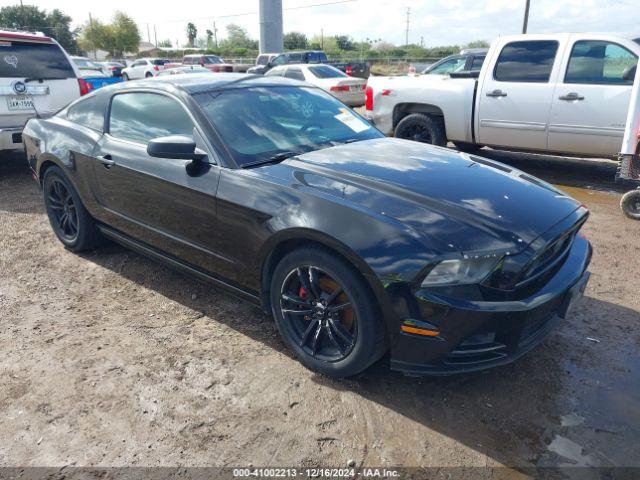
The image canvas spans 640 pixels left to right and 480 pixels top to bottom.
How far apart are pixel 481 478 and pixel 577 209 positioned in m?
1.67

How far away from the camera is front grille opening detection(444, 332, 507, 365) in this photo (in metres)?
2.42

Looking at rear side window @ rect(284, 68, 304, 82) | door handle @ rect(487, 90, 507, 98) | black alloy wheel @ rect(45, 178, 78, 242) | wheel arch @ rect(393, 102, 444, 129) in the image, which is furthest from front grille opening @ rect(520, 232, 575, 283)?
rear side window @ rect(284, 68, 304, 82)

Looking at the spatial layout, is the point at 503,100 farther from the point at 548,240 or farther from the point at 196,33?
the point at 196,33

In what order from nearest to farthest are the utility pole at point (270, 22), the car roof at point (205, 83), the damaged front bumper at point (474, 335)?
the damaged front bumper at point (474, 335), the car roof at point (205, 83), the utility pole at point (270, 22)

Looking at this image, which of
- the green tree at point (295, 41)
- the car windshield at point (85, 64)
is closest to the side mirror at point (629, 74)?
the car windshield at point (85, 64)

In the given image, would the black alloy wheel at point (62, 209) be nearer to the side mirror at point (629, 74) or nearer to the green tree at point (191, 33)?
the side mirror at point (629, 74)

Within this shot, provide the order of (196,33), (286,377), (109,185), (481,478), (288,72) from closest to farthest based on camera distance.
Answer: (481,478) → (286,377) → (109,185) → (288,72) → (196,33)

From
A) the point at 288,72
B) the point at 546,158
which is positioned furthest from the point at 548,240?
the point at 288,72

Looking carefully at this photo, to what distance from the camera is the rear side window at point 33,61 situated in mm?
6645

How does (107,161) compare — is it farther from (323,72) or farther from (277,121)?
(323,72)

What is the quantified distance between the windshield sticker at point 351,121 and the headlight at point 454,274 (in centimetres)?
188

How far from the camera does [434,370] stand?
2.48m

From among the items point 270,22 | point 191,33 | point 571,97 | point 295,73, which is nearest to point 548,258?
point 571,97

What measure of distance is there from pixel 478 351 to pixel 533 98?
539 cm
